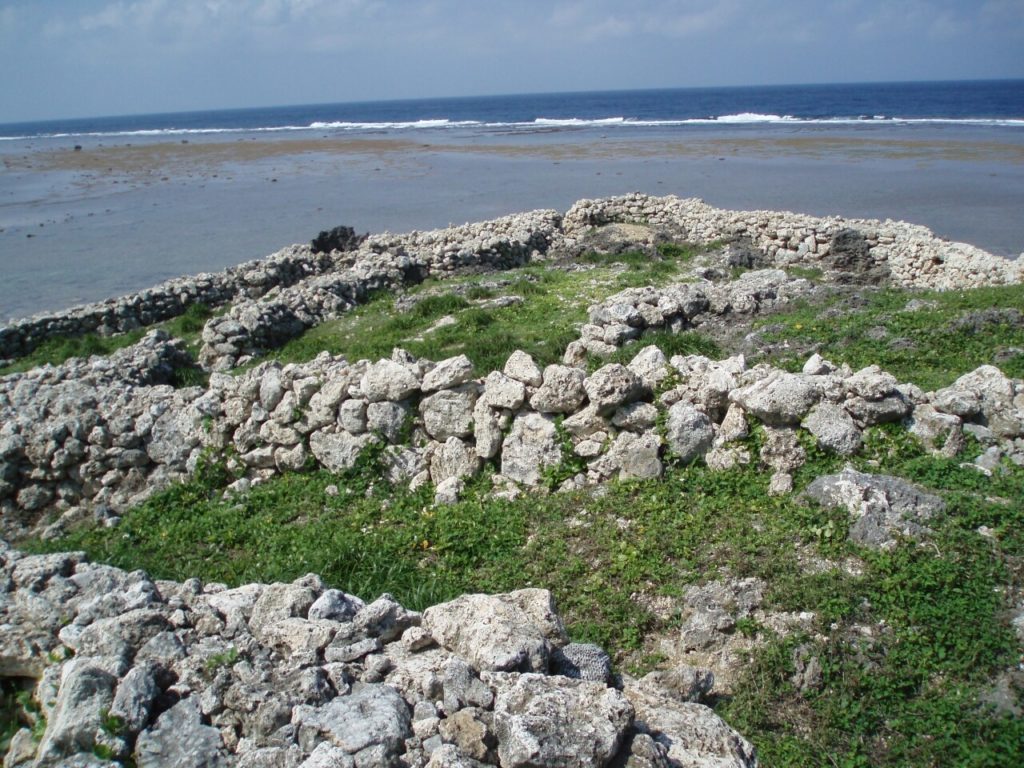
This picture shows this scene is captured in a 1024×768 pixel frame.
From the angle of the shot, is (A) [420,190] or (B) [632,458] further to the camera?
(A) [420,190]

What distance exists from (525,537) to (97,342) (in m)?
11.9

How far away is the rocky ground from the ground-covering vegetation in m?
0.04

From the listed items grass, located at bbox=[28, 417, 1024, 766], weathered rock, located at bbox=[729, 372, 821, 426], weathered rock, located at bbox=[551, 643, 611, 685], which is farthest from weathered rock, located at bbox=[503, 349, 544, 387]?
weathered rock, located at bbox=[551, 643, 611, 685]

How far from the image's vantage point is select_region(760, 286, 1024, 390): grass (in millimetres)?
9430

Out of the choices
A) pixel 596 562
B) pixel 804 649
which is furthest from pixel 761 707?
pixel 596 562

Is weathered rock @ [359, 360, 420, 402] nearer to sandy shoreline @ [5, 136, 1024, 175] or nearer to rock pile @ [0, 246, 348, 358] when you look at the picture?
rock pile @ [0, 246, 348, 358]

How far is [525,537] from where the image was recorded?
7.04m

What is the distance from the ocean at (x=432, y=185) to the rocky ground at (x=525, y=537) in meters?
12.6

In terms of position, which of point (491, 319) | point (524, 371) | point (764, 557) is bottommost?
point (764, 557)

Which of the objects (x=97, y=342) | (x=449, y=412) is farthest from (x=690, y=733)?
(x=97, y=342)

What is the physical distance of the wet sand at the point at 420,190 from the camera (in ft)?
81.7

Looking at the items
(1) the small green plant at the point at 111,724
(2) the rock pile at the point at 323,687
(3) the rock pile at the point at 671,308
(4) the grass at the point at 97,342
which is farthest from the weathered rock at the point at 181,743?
(4) the grass at the point at 97,342

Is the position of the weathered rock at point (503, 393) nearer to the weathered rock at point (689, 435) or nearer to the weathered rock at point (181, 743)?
the weathered rock at point (689, 435)

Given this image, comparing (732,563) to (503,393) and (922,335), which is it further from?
(922,335)
